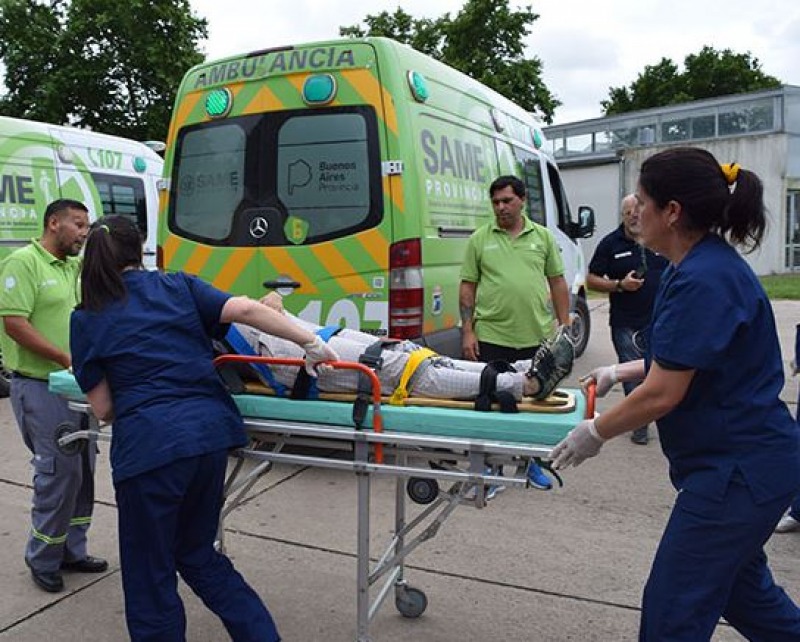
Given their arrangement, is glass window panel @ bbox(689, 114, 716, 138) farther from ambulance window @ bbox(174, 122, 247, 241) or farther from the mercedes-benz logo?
the mercedes-benz logo

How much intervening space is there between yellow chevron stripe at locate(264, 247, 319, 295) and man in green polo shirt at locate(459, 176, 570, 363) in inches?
37.7

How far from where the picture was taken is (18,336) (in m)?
3.38

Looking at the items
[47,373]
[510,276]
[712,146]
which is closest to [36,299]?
[47,373]

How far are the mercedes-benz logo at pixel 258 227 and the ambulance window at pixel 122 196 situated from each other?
12.8 ft

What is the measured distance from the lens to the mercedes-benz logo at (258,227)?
4.96m

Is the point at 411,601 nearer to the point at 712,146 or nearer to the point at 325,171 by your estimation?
the point at 325,171

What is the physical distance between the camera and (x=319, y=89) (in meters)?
4.76

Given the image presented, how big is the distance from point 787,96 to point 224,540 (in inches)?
867

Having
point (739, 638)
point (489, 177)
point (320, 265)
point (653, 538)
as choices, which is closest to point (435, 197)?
point (320, 265)

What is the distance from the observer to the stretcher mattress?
7.98 ft

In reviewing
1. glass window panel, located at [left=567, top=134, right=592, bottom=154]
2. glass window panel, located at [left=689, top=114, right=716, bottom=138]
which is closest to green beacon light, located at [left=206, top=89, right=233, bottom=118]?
glass window panel, located at [left=689, top=114, right=716, bottom=138]

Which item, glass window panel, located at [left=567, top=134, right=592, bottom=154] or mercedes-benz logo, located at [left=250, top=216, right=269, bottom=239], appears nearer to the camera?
mercedes-benz logo, located at [left=250, top=216, right=269, bottom=239]

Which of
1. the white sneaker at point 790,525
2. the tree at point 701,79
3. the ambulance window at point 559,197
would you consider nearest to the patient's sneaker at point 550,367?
the white sneaker at point 790,525

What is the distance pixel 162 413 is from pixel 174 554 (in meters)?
0.51
